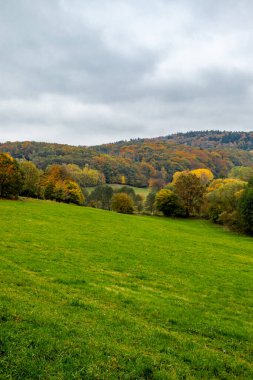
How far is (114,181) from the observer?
194m

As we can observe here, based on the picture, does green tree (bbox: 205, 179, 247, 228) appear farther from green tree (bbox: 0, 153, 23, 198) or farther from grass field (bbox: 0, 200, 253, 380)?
green tree (bbox: 0, 153, 23, 198)

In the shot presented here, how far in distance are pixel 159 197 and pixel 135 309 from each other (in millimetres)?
81816

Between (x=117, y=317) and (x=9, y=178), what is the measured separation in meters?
63.4

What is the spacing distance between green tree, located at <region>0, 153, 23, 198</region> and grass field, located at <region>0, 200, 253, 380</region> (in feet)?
155

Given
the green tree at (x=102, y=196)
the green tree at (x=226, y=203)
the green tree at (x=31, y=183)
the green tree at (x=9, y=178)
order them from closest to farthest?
the green tree at (x=9, y=178) → the green tree at (x=226, y=203) → the green tree at (x=31, y=183) → the green tree at (x=102, y=196)

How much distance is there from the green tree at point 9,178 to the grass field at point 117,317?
47251 mm

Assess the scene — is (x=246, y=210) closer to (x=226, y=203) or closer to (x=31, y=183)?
(x=226, y=203)

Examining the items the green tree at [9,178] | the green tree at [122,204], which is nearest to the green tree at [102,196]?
the green tree at [122,204]

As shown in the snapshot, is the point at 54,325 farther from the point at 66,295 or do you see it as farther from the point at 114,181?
the point at 114,181

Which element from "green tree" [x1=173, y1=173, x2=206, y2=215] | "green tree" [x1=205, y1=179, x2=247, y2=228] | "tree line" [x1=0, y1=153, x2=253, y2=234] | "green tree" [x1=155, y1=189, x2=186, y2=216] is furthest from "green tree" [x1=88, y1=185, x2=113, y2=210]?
"green tree" [x1=205, y1=179, x2=247, y2=228]

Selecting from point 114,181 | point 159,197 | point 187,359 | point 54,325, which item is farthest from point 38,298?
point 114,181

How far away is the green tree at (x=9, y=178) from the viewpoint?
69250 millimetres

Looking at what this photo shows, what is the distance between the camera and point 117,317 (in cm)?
1282

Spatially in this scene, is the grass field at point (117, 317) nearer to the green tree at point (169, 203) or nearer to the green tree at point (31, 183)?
the green tree at point (31, 183)
